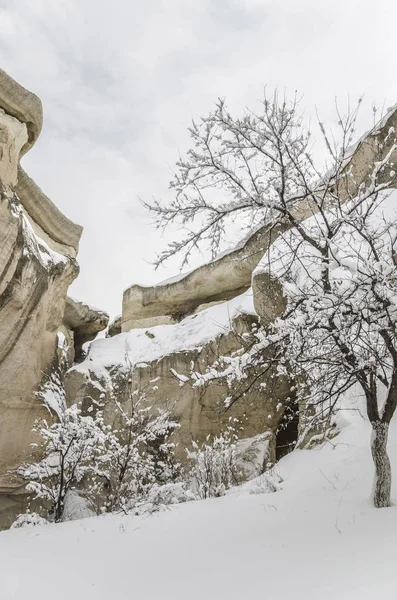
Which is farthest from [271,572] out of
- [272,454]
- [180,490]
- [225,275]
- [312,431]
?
[225,275]

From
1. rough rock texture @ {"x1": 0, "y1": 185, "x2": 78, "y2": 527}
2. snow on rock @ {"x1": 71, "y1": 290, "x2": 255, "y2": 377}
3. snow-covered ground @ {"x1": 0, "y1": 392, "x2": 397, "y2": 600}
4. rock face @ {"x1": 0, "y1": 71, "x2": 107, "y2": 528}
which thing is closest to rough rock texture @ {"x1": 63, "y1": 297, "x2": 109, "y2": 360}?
snow on rock @ {"x1": 71, "y1": 290, "x2": 255, "y2": 377}

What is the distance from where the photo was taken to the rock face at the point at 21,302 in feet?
34.3

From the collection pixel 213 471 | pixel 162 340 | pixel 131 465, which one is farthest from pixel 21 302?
pixel 213 471

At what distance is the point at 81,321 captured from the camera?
16.4 meters

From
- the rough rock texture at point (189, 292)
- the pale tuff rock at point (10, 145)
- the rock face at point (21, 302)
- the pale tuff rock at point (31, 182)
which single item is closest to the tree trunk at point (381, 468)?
the rock face at point (21, 302)

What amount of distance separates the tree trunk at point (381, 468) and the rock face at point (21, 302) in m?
7.60

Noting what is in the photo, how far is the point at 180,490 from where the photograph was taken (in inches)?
304

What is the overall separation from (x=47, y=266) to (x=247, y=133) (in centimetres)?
864

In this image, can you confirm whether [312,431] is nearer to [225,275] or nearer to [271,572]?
[271,572]

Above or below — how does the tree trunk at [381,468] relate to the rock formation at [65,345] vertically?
below

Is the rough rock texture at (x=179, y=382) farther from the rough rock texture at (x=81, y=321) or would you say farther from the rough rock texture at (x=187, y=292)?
the rough rock texture at (x=187, y=292)

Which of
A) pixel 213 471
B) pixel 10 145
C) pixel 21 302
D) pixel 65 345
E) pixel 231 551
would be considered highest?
pixel 10 145

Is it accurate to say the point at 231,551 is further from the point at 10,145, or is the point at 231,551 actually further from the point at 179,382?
the point at 10,145

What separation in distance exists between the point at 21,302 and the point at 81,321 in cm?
560
